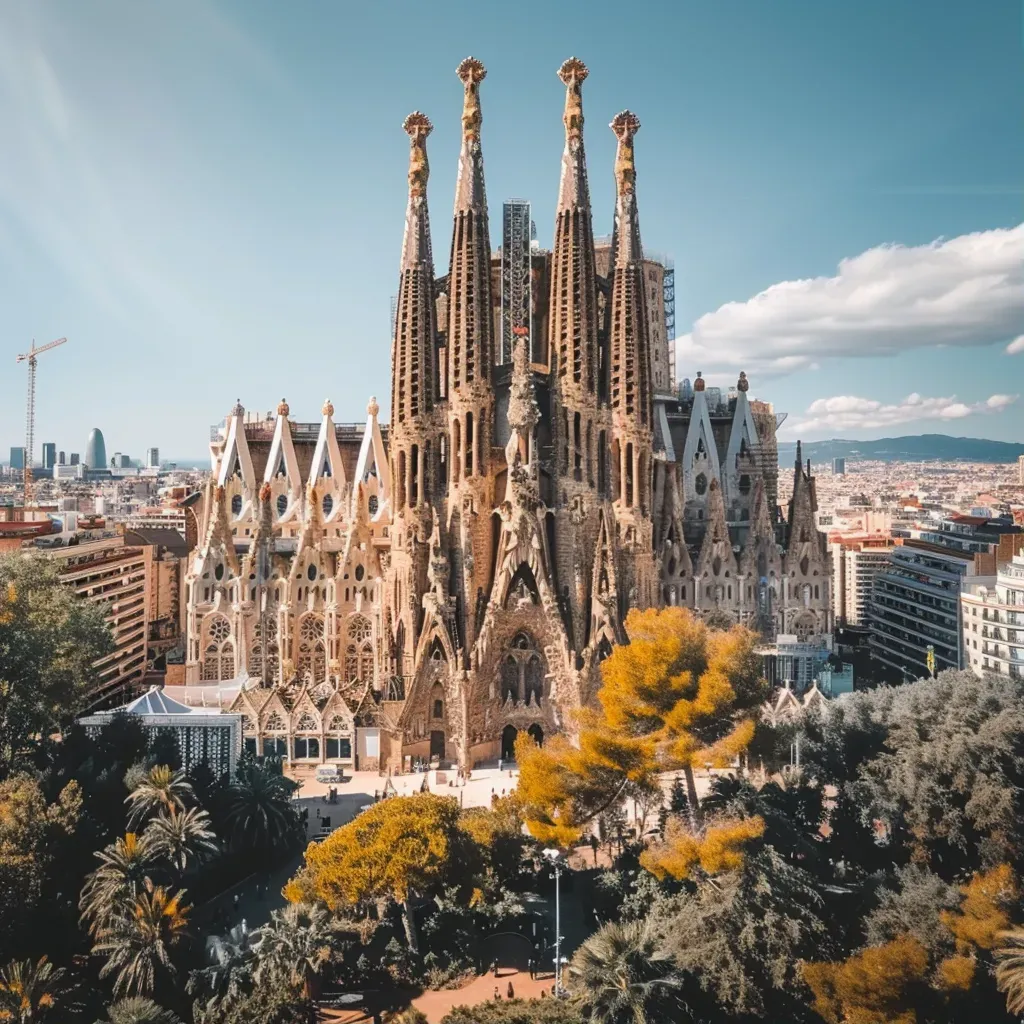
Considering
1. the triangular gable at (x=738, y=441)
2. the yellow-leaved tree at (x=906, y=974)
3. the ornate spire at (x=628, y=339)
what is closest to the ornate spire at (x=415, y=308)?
the ornate spire at (x=628, y=339)

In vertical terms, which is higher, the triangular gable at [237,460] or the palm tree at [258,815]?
the triangular gable at [237,460]

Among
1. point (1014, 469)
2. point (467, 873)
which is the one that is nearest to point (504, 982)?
point (467, 873)

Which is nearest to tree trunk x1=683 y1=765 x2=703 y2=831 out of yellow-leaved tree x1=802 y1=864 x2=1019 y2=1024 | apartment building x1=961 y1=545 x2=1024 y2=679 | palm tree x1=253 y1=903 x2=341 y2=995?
yellow-leaved tree x1=802 y1=864 x2=1019 y2=1024

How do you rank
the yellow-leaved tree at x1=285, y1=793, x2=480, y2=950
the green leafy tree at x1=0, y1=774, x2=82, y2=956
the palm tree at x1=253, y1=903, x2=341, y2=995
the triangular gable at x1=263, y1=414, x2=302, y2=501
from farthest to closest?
the triangular gable at x1=263, y1=414, x2=302, y2=501
the yellow-leaved tree at x1=285, y1=793, x2=480, y2=950
the green leafy tree at x1=0, y1=774, x2=82, y2=956
the palm tree at x1=253, y1=903, x2=341, y2=995

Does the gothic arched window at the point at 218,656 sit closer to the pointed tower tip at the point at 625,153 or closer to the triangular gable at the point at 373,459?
the triangular gable at the point at 373,459

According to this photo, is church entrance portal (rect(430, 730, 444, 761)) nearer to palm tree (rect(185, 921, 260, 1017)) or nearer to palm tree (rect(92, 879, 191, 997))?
palm tree (rect(92, 879, 191, 997))

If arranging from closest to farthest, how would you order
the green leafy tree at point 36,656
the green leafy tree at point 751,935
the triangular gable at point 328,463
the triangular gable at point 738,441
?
the green leafy tree at point 751,935
the green leafy tree at point 36,656
the triangular gable at point 328,463
the triangular gable at point 738,441
